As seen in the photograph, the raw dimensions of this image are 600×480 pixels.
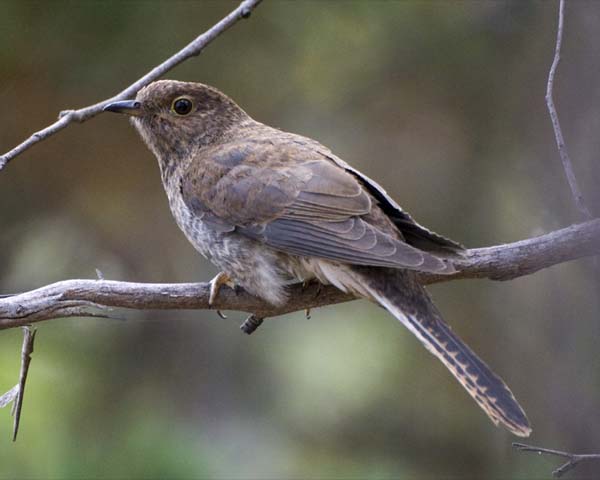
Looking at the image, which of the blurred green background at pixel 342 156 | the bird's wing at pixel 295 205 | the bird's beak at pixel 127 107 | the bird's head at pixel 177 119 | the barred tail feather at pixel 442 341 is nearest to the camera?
the barred tail feather at pixel 442 341

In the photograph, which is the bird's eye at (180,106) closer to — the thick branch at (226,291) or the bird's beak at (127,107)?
the bird's beak at (127,107)

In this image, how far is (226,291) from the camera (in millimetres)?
4066

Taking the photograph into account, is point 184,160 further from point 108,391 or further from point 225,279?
point 108,391

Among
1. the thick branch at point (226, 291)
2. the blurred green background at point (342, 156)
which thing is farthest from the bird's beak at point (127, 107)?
the blurred green background at point (342, 156)

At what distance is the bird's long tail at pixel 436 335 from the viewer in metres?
3.38

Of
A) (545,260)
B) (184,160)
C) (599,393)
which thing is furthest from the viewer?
(184,160)

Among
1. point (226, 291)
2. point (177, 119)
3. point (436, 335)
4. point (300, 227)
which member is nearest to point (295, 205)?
point (300, 227)

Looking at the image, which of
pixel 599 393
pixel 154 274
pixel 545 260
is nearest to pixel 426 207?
pixel 154 274

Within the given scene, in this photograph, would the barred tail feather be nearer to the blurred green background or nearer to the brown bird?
the brown bird

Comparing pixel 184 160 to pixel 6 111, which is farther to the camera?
pixel 6 111

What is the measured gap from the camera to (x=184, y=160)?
4766 mm

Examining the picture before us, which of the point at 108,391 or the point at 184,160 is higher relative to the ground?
the point at 184,160

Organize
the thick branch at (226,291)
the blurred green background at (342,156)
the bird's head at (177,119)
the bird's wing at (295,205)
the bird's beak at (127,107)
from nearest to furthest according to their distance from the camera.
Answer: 1. the thick branch at (226,291)
2. the bird's wing at (295,205)
3. the bird's beak at (127,107)
4. the bird's head at (177,119)
5. the blurred green background at (342,156)

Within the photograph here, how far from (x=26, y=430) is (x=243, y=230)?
1726mm
